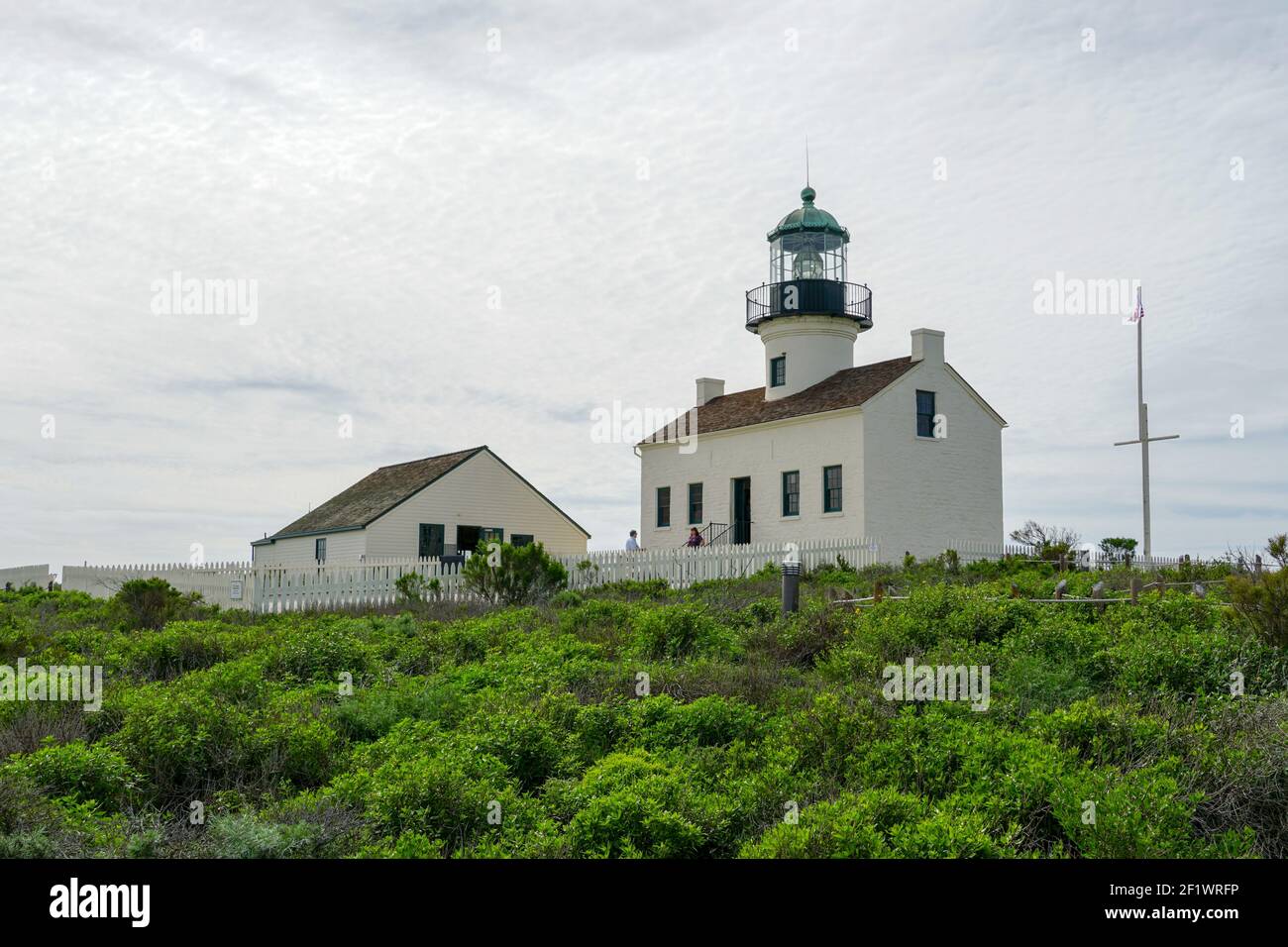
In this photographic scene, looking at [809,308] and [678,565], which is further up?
[809,308]

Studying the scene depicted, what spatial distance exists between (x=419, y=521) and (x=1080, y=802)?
26.5 metres

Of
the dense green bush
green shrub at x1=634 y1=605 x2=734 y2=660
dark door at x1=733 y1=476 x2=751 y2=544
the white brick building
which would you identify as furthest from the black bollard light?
dark door at x1=733 y1=476 x2=751 y2=544

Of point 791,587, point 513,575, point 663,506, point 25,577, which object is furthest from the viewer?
point 25,577

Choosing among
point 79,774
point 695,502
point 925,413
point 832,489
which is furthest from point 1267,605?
point 695,502

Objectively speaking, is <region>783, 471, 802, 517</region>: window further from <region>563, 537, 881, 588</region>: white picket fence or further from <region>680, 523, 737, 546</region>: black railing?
<region>563, 537, 881, 588</region>: white picket fence

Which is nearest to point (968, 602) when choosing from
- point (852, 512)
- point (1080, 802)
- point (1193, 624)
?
point (1193, 624)

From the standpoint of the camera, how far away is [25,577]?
123 feet

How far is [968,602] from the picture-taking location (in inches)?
467

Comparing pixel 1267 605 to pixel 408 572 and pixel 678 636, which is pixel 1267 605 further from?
pixel 408 572

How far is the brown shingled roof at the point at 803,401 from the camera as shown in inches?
1118

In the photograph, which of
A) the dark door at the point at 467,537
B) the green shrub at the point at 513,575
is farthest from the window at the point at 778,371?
the green shrub at the point at 513,575

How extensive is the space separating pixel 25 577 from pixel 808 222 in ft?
93.9

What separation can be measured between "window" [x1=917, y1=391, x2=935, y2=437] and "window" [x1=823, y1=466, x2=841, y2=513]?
8.00ft

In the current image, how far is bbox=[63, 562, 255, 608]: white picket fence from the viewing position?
21984 millimetres
